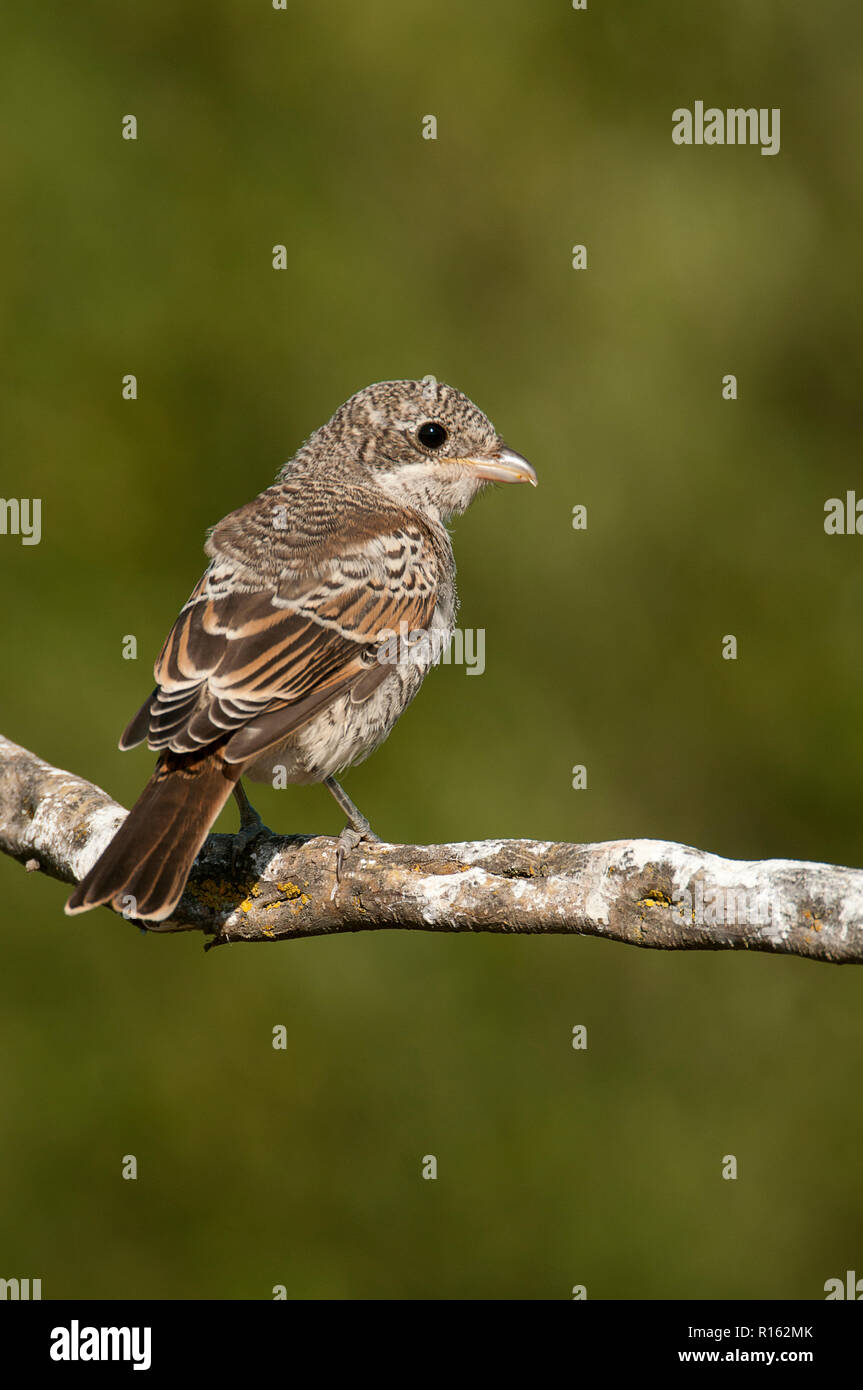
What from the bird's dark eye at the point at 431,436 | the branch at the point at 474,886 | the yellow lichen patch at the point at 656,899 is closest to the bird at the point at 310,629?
the bird's dark eye at the point at 431,436

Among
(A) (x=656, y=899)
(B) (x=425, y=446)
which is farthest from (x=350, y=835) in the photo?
(B) (x=425, y=446)

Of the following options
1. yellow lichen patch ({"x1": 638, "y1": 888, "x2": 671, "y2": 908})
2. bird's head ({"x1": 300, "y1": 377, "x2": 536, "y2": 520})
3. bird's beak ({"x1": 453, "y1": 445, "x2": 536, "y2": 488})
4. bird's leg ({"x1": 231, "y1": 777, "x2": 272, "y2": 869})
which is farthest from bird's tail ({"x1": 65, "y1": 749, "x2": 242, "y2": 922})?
bird's beak ({"x1": 453, "y1": 445, "x2": 536, "y2": 488})

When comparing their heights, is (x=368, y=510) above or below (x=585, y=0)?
below

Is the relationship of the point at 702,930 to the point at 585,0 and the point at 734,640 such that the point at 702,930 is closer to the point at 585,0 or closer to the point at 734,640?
the point at 734,640

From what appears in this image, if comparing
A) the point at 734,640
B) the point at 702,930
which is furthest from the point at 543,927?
the point at 734,640

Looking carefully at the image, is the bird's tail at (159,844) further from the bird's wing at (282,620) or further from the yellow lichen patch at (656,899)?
the yellow lichen patch at (656,899)

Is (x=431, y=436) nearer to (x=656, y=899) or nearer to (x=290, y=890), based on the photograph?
(x=290, y=890)

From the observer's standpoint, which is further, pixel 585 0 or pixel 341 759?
pixel 585 0
